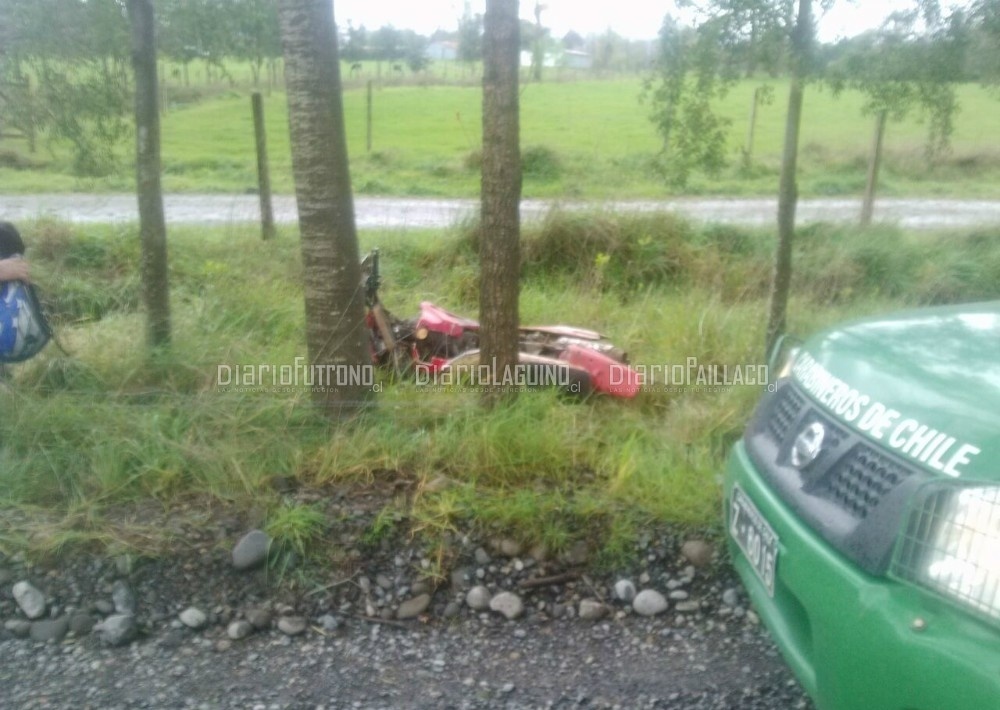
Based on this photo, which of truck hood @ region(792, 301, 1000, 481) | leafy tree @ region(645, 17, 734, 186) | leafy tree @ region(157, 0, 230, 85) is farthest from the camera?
leafy tree @ region(157, 0, 230, 85)

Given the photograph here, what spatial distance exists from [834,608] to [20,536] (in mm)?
3197

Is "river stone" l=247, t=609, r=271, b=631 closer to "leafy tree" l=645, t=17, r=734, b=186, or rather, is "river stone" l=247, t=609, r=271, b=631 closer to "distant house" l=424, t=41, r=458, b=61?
"leafy tree" l=645, t=17, r=734, b=186

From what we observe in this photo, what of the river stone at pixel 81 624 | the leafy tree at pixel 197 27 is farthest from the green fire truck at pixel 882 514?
the leafy tree at pixel 197 27

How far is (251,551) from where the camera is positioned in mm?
3975

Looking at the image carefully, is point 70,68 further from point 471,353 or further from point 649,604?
point 649,604

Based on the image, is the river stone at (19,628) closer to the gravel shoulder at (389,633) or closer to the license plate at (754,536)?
the gravel shoulder at (389,633)

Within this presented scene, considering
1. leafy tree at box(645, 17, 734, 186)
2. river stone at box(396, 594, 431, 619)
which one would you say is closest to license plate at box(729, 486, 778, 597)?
river stone at box(396, 594, 431, 619)

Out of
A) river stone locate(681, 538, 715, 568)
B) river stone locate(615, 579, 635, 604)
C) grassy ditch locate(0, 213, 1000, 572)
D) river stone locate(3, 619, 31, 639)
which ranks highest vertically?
grassy ditch locate(0, 213, 1000, 572)

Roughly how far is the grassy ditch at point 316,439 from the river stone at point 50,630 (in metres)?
0.34

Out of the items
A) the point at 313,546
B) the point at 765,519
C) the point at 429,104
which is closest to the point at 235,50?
the point at 313,546

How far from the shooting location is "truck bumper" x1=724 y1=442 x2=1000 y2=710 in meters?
2.06

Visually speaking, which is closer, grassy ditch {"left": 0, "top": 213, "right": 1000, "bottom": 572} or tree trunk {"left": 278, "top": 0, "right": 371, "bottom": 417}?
→ grassy ditch {"left": 0, "top": 213, "right": 1000, "bottom": 572}

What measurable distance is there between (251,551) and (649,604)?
1.59 m

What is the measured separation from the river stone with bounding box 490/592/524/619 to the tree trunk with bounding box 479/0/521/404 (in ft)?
4.06
